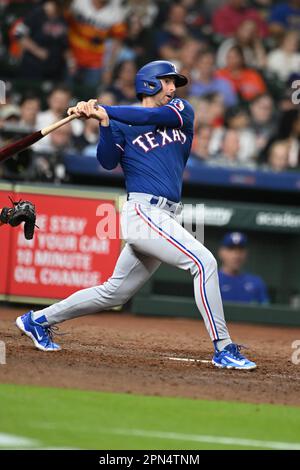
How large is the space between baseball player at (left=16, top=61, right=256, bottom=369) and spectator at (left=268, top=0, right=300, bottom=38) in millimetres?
8214

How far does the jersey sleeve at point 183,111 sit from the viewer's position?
6246mm

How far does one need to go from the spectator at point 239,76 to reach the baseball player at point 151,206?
21.7 ft

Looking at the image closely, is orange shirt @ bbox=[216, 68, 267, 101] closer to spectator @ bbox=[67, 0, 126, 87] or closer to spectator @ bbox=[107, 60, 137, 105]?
spectator @ bbox=[107, 60, 137, 105]

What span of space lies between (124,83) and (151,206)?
20.1 ft

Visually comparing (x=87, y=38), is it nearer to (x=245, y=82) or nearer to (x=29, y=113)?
(x=245, y=82)

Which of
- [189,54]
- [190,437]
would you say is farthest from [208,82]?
[190,437]

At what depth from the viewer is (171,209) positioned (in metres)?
6.43

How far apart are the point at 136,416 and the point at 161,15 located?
10.0 meters

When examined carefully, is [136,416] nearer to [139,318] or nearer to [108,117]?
[108,117]

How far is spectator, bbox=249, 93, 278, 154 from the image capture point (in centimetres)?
1202

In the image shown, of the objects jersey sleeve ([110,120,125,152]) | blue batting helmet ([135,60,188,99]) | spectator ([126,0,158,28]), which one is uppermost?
spectator ([126,0,158,28])

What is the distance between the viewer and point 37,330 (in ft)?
21.6

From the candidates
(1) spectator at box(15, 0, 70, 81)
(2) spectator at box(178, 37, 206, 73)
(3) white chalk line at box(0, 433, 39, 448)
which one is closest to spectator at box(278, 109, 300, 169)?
(2) spectator at box(178, 37, 206, 73)
